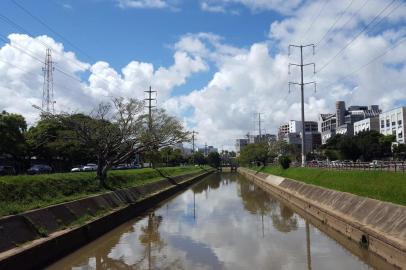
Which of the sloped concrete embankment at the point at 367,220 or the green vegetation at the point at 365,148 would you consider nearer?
the sloped concrete embankment at the point at 367,220

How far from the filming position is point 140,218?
31656mm

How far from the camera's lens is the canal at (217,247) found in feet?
55.5

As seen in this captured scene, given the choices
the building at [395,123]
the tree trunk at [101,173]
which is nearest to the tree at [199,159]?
the building at [395,123]

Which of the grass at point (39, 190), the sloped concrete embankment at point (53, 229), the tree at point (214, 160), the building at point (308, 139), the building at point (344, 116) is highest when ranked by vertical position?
the building at point (344, 116)

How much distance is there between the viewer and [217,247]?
20391 millimetres

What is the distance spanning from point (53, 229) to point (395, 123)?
11172cm

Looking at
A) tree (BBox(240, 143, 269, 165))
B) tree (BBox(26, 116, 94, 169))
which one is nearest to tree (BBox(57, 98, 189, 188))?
tree (BBox(26, 116, 94, 169))

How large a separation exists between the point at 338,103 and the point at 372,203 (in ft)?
545

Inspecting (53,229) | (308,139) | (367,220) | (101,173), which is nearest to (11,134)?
(101,173)

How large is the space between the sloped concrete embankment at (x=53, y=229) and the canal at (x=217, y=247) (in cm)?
50

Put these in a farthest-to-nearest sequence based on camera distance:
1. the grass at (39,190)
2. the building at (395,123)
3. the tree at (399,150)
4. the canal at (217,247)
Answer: the building at (395,123) → the tree at (399,150) → the grass at (39,190) → the canal at (217,247)

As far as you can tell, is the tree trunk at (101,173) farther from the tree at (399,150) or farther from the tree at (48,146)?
the tree at (399,150)

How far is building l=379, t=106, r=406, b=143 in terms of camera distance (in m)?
112

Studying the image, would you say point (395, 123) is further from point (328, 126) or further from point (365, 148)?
A: point (328, 126)
